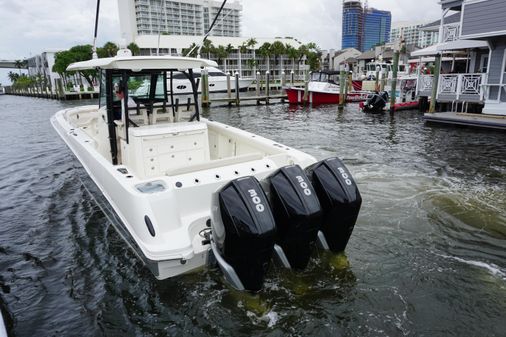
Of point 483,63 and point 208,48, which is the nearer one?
point 483,63

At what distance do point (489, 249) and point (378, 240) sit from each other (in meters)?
1.39

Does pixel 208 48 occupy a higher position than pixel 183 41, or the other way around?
pixel 183 41

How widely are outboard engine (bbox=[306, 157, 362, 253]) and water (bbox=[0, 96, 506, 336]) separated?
0.59 meters

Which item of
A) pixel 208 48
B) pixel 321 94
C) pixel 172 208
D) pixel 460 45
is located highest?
pixel 208 48

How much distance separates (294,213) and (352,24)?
195565 mm

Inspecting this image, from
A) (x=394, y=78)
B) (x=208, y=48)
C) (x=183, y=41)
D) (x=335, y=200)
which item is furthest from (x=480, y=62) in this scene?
(x=183, y=41)

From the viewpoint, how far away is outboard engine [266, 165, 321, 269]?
10.9 feet

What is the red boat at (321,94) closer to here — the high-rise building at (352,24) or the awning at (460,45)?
the awning at (460,45)

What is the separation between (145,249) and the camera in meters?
3.53

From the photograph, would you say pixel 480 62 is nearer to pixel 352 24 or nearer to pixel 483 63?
pixel 483 63

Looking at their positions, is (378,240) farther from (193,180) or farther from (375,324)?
(193,180)

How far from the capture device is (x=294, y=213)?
10.8 feet

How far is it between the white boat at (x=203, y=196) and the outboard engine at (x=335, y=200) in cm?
1

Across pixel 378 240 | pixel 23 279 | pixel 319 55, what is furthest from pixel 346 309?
pixel 319 55
